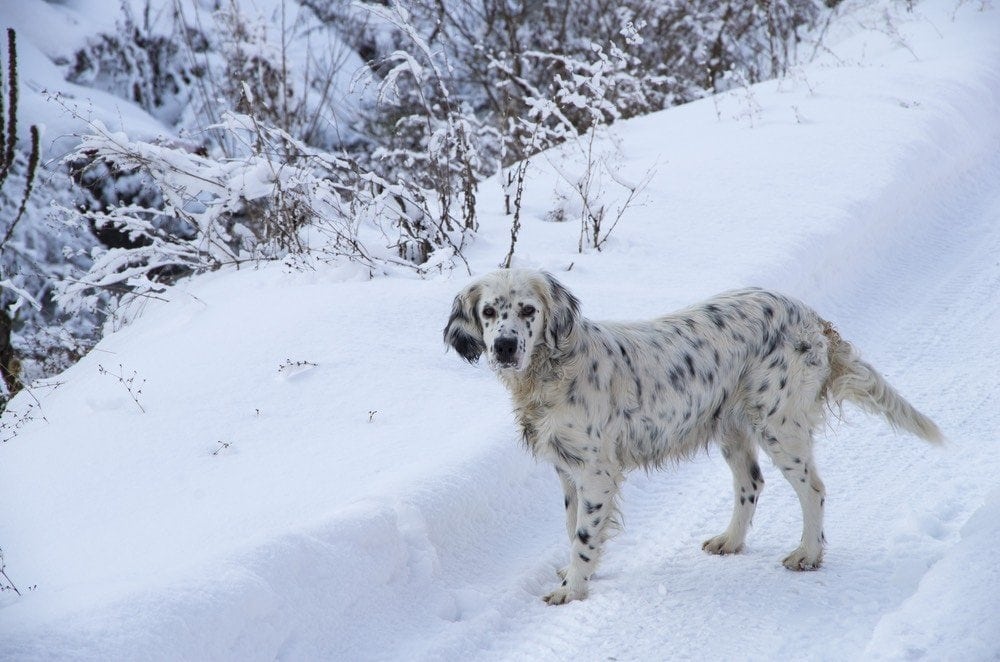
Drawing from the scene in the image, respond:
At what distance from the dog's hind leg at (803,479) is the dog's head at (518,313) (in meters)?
1.04

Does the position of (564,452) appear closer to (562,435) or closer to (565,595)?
(562,435)

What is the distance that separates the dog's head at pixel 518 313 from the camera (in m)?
3.54

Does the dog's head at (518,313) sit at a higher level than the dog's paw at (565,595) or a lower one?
higher

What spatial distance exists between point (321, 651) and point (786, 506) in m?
2.29

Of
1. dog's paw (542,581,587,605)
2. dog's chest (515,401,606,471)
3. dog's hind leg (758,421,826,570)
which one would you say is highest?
dog's chest (515,401,606,471)

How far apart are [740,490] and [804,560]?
0.42m

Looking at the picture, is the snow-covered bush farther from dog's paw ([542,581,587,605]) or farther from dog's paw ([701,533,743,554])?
dog's paw ([701,533,743,554])

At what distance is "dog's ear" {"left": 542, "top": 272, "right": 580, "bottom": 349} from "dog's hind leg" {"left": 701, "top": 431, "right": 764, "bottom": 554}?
0.94m

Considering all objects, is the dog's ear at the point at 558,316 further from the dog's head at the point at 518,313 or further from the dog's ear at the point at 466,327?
the dog's ear at the point at 466,327

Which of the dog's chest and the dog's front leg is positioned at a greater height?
the dog's chest

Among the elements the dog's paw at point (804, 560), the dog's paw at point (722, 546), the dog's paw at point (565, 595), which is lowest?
the dog's paw at point (565, 595)

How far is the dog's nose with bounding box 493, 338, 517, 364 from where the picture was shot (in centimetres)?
351

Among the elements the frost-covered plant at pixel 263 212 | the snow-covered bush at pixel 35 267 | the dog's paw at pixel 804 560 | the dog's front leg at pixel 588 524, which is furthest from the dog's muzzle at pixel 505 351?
the snow-covered bush at pixel 35 267

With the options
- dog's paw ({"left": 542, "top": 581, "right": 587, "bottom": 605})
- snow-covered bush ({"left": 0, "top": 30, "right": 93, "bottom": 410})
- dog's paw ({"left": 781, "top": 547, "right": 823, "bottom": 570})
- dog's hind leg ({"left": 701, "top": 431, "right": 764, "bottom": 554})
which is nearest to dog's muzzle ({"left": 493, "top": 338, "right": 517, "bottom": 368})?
dog's paw ({"left": 542, "top": 581, "right": 587, "bottom": 605})
